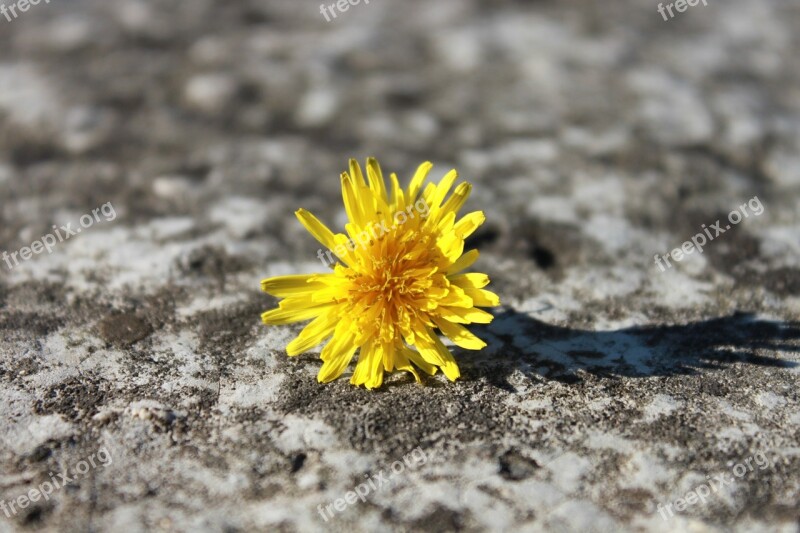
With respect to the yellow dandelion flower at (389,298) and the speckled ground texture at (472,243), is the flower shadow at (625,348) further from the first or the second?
the yellow dandelion flower at (389,298)

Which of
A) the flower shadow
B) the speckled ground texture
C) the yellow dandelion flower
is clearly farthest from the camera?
the flower shadow

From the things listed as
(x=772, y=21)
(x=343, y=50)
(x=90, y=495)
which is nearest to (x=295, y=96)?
(x=343, y=50)

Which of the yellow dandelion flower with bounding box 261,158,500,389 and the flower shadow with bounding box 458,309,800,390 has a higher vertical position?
the yellow dandelion flower with bounding box 261,158,500,389

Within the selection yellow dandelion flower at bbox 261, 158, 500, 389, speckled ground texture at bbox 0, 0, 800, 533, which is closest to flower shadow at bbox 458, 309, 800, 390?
speckled ground texture at bbox 0, 0, 800, 533

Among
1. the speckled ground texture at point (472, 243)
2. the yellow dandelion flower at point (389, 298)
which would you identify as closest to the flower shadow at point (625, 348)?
the speckled ground texture at point (472, 243)

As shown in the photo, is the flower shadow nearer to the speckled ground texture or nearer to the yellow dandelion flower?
the speckled ground texture

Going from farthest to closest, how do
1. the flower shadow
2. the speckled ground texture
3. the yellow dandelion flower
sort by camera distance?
1. the flower shadow
2. the yellow dandelion flower
3. the speckled ground texture

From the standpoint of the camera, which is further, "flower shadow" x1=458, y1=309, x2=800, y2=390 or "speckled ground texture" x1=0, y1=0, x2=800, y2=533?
"flower shadow" x1=458, y1=309, x2=800, y2=390
